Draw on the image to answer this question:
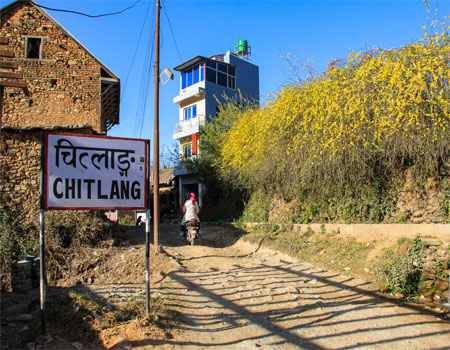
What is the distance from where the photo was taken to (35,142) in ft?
→ 40.5

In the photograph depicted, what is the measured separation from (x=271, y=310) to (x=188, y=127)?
31403mm

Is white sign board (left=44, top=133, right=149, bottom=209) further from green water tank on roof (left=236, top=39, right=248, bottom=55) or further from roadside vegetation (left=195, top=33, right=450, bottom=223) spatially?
green water tank on roof (left=236, top=39, right=248, bottom=55)

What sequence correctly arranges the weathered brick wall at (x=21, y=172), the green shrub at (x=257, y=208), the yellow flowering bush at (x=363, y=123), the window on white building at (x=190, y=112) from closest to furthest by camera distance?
the yellow flowering bush at (x=363, y=123) → the weathered brick wall at (x=21, y=172) → the green shrub at (x=257, y=208) → the window on white building at (x=190, y=112)

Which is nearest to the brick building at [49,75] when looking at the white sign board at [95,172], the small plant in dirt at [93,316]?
the small plant in dirt at [93,316]

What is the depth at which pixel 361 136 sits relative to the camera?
11.0 m

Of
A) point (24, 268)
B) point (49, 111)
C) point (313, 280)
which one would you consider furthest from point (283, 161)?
point (49, 111)

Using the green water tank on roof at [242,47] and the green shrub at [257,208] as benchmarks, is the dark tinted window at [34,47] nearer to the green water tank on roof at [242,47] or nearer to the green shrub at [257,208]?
the green shrub at [257,208]

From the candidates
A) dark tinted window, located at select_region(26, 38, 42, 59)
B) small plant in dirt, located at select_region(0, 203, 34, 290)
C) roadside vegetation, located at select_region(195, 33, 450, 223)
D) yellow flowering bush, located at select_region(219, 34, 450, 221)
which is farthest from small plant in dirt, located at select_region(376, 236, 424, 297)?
dark tinted window, located at select_region(26, 38, 42, 59)

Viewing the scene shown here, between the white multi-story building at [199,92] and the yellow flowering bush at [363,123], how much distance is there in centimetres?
2132

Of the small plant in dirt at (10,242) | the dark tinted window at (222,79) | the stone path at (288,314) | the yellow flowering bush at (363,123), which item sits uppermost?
the dark tinted window at (222,79)

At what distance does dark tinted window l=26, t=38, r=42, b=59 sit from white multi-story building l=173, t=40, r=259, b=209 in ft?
58.1

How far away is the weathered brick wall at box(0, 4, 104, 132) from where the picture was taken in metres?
17.3

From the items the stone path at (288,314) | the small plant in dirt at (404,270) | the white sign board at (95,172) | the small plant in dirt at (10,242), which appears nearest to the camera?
the white sign board at (95,172)

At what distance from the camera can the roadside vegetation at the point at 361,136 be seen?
32.8 feet
